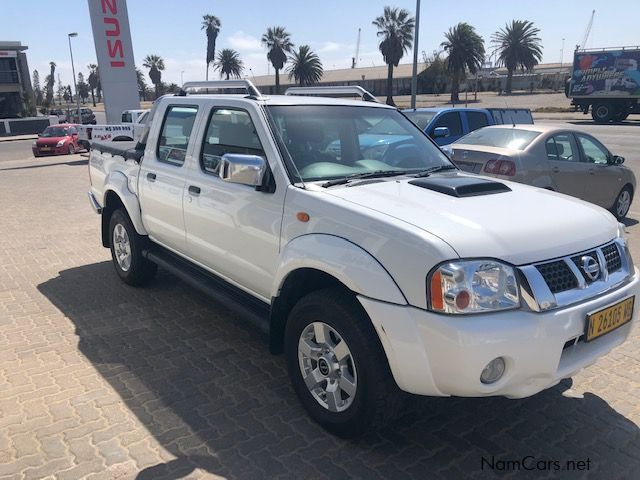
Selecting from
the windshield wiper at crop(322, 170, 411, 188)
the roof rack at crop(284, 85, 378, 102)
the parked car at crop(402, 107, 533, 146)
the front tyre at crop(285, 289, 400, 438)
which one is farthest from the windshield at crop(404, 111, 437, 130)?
the front tyre at crop(285, 289, 400, 438)

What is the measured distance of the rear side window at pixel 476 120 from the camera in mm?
11453

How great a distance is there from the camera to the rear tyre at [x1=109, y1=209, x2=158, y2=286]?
17.4ft

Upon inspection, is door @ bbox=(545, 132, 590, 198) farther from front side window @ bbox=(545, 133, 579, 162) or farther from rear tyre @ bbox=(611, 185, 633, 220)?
rear tyre @ bbox=(611, 185, 633, 220)

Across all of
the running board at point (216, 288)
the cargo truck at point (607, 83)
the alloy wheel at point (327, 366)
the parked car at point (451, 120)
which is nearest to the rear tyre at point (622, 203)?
the parked car at point (451, 120)

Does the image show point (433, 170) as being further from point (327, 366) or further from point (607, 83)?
point (607, 83)

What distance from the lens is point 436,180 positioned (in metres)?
3.45

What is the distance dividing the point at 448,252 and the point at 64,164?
64.4 ft

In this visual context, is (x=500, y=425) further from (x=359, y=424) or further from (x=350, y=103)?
(x=350, y=103)

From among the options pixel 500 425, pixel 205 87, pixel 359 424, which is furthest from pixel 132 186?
pixel 500 425

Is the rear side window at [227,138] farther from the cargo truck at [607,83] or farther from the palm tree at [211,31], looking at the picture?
the palm tree at [211,31]

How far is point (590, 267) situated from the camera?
9.30 ft

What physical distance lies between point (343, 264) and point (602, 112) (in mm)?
34936

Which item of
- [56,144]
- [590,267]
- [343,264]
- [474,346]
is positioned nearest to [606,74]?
[56,144]

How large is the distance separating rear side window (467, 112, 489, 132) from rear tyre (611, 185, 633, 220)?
3.41 meters
